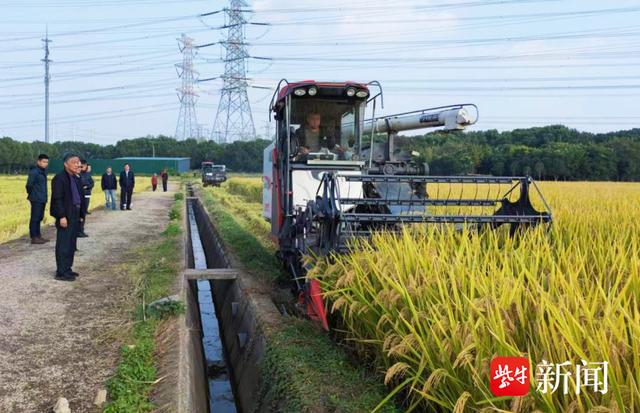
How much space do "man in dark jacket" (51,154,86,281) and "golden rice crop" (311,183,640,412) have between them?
4.22m

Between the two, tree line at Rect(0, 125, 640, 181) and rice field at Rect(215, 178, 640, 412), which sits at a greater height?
tree line at Rect(0, 125, 640, 181)

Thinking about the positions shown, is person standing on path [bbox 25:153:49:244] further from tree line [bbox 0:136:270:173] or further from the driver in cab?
tree line [bbox 0:136:270:173]

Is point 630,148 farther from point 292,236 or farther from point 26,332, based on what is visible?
point 26,332

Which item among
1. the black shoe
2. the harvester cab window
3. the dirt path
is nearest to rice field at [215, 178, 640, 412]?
the dirt path

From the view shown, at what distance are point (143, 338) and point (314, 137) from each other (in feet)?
13.4

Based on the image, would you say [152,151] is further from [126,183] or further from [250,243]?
[250,243]

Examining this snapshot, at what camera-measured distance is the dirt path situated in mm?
4223

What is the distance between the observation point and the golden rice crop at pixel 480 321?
103 inches

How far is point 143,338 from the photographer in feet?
17.7

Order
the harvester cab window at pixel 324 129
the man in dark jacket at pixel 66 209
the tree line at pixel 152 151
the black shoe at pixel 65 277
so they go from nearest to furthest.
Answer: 1. the man in dark jacket at pixel 66 209
2. the black shoe at pixel 65 277
3. the harvester cab window at pixel 324 129
4. the tree line at pixel 152 151

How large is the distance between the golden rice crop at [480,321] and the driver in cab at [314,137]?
3.45 metres

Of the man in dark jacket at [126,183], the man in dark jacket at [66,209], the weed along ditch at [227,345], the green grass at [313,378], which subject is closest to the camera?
the green grass at [313,378]

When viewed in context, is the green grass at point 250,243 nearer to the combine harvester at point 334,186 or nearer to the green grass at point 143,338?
the combine harvester at point 334,186

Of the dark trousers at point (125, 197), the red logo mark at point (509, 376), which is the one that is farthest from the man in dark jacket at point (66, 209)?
the dark trousers at point (125, 197)
